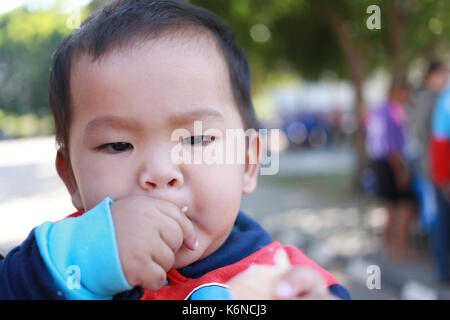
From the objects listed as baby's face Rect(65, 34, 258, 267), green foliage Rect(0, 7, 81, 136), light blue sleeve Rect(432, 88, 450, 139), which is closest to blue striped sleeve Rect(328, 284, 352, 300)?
baby's face Rect(65, 34, 258, 267)

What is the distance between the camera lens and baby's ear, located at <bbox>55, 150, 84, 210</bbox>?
1.04 metres

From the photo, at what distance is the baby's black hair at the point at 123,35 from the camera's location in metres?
0.92

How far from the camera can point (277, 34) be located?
32.6 ft

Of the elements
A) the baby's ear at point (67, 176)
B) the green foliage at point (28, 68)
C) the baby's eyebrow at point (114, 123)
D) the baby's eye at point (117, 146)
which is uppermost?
the green foliage at point (28, 68)

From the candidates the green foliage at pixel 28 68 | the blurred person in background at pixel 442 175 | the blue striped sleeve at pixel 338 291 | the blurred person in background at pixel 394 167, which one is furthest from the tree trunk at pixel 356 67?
the blue striped sleeve at pixel 338 291

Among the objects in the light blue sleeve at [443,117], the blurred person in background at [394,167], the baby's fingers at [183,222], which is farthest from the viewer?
the blurred person in background at [394,167]

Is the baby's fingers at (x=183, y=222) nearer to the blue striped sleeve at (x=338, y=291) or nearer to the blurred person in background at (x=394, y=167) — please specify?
the blue striped sleeve at (x=338, y=291)

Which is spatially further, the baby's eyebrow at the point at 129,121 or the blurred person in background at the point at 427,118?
the blurred person in background at the point at 427,118

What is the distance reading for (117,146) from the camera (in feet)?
2.90

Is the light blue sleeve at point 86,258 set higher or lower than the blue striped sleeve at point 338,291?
higher

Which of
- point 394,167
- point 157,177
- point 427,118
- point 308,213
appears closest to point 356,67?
point 308,213

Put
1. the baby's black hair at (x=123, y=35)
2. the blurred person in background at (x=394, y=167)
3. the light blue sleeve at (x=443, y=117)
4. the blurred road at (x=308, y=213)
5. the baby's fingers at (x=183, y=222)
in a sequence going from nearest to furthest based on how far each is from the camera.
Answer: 1. the baby's fingers at (x=183, y=222)
2. the baby's black hair at (x=123, y=35)
3. the blurred road at (x=308, y=213)
4. the light blue sleeve at (x=443, y=117)
5. the blurred person in background at (x=394, y=167)

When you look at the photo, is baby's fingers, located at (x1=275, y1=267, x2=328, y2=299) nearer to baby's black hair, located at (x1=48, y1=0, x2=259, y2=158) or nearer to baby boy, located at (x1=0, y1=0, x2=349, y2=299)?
baby boy, located at (x1=0, y1=0, x2=349, y2=299)

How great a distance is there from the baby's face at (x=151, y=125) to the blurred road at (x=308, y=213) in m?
0.23
